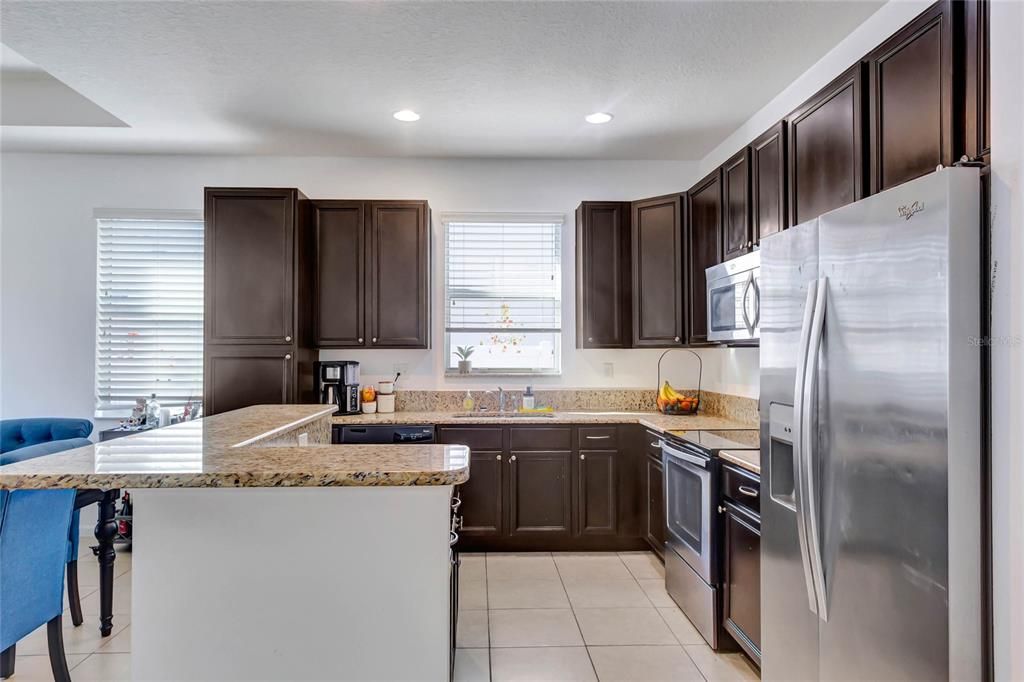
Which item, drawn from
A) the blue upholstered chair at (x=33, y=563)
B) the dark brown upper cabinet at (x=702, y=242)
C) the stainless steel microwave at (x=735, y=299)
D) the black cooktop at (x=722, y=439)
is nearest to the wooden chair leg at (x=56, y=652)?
the blue upholstered chair at (x=33, y=563)

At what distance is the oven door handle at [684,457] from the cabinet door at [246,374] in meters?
2.42

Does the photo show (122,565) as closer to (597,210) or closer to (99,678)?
(99,678)

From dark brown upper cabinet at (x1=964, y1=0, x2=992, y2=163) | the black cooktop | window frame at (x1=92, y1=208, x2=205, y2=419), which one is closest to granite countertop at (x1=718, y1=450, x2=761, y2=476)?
the black cooktop

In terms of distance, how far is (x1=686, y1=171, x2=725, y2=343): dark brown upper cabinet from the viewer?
318cm

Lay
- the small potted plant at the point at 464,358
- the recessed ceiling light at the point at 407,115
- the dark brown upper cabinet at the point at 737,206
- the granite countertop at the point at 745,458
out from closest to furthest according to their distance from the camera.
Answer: the granite countertop at the point at 745,458
the dark brown upper cabinet at the point at 737,206
the recessed ceiling light at the point at 407,115
the small potted plant at the point at 464,358

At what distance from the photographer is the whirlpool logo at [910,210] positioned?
1.37m

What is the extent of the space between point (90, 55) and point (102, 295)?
201 cm

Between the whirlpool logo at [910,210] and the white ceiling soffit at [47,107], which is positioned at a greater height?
the white ceiling soffit at [47,107]

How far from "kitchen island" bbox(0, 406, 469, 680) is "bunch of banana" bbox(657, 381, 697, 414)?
2.86 m

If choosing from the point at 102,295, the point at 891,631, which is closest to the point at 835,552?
the point at 891,631

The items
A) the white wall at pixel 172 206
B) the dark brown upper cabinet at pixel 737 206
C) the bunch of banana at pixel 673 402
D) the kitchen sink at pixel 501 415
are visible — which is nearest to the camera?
the dark brown upper cabinet at pixel 737 206

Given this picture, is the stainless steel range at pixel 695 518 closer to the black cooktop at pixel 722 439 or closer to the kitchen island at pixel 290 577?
the black cooktop at pixel 722 439

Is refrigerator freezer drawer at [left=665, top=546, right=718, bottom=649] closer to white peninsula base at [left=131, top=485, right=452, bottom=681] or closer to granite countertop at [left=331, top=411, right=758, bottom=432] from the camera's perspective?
granite countertop at [left=331, top=411, right=758, bottom=432]

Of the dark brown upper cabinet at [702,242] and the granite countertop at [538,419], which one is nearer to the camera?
the dark brown upper cabinet at [702,242]
